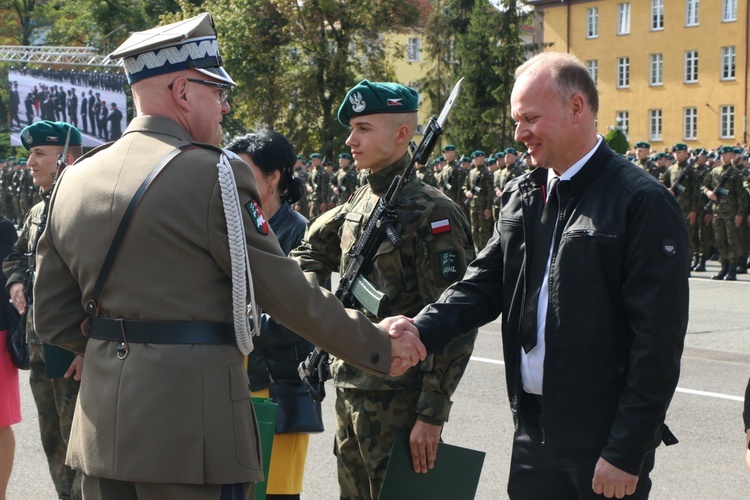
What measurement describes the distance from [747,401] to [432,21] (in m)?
56.0

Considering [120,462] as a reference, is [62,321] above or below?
above

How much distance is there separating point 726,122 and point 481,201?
112 feet

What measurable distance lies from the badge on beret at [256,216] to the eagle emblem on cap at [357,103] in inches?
41.9

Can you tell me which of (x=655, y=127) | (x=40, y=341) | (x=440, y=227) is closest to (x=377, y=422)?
(x=440, y=227)

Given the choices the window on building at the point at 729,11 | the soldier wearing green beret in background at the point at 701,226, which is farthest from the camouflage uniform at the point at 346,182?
the window on building at the point at 729,11

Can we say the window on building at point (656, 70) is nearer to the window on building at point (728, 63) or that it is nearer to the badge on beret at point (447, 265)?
the window on building at point (728, 63)

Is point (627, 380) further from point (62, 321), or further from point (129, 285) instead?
point (62, 321)

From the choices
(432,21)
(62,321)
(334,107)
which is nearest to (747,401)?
(62,321)

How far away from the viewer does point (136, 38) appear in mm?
3000

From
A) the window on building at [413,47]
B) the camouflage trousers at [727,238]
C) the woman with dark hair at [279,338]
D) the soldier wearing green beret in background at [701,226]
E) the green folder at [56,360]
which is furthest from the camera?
the window on building at [413,47]

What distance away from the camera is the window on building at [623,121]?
5756 centimetres

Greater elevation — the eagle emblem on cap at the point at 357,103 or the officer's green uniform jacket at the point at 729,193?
the eagle emblem on cap at the point at 357,103

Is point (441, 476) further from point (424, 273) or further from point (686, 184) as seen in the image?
point (686, 184)

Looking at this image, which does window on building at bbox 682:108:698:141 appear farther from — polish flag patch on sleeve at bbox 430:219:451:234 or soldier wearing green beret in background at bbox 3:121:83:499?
polish flag patch on sleeve at bbox 430:219:451:234
